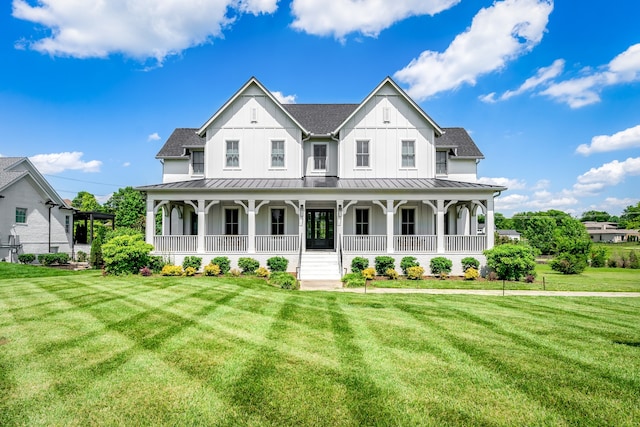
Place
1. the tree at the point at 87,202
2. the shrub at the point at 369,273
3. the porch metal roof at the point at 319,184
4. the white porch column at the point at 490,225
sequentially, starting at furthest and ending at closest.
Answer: the tree at the point at 87,202, the white porch column at the point at 490,225, the porch metal roof at the point at 319,184, the shrub at the point at 369,273

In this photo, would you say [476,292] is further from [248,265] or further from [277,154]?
[277,154]

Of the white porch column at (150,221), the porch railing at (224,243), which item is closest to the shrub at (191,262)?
the porch railing at (224,243)

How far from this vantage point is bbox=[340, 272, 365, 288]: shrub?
14.5 m

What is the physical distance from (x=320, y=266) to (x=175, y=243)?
7444 millimetres

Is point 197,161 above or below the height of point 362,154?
below

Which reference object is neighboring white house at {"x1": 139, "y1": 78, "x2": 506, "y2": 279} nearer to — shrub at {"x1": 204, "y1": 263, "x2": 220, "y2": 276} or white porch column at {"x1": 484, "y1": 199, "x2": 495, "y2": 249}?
white porch column at {"x1": 484, "y1": 199, "x2": 495, "y2": 249}

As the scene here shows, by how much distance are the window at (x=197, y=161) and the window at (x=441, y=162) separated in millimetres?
14207

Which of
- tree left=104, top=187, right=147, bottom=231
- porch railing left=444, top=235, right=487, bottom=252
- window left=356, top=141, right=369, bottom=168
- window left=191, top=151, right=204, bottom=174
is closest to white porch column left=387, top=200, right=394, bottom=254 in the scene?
porch railing left=444, top=235, right=487, bottom=252

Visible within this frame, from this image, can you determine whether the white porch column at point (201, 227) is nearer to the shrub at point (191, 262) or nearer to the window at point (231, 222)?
the shrub at point (191, 262)

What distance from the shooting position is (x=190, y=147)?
2064 centimetres

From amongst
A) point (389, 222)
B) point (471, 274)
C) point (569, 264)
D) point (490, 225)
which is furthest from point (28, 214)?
point (569, 264)

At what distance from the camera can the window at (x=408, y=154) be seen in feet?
65.3

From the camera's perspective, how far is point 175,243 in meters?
17.9

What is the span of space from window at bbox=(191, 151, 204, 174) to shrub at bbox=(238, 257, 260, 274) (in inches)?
279
